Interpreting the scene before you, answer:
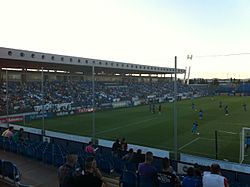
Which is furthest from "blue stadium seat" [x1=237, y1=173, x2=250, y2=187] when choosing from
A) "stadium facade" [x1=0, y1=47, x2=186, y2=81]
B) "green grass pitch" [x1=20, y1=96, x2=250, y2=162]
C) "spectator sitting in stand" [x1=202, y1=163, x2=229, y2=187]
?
"stadium facade" [x1=0, y1=47, x2=186, y2=81]

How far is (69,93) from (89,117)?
12.5 meters

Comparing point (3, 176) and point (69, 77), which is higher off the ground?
point (69, 77)

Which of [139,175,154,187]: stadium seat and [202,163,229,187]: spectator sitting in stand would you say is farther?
[139,175,154,187]: stadium seat

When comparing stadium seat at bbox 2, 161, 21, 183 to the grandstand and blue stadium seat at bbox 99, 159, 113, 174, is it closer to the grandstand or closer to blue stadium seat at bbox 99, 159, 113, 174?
the grandstand

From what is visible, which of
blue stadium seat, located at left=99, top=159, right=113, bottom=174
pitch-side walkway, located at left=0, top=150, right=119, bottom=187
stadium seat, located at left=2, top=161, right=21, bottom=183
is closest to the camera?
stadium seat, located at left=2, top=161, right=21, bottom=183

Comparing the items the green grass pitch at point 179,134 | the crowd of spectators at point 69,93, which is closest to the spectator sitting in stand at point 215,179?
the green grass pitch at point 179,134

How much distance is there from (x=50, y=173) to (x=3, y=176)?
6.94 feet

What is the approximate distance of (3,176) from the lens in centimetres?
1074

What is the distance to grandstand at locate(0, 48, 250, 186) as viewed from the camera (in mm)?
13711

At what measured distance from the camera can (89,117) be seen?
40250 mm

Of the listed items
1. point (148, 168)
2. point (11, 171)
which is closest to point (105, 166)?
point (11, 171)

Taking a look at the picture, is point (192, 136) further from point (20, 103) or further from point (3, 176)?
point (20, 103)

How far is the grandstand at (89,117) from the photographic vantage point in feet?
45.0

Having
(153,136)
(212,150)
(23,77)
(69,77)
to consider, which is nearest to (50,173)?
(212,150)
